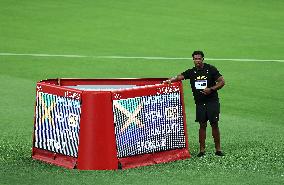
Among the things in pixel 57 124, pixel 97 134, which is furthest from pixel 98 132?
pixel 57 124

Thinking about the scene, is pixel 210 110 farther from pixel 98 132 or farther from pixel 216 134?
pixel 98 132

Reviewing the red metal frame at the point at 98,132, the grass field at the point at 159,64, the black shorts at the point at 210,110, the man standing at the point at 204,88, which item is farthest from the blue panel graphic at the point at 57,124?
the black shorts at the point at 210,110

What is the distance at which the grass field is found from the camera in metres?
16.5

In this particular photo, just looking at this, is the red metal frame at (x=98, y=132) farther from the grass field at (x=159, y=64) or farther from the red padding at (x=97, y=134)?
the grass field at (x=159, y=64)

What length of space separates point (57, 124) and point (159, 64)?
13.3 metres

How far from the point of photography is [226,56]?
31469 millimetres

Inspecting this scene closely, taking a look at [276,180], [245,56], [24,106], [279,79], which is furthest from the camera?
[245,56]

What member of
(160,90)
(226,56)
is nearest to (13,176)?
(160,90)

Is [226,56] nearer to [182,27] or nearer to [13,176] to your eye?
[182,27]

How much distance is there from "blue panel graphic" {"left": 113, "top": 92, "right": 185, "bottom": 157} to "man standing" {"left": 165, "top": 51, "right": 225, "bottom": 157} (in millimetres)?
358

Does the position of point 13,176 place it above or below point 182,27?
below

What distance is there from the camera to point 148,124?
16938mm

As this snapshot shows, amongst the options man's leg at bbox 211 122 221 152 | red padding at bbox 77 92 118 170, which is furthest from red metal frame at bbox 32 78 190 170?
man's leg at bbox 211 122 221 152

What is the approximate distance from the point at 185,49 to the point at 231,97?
341 inches
